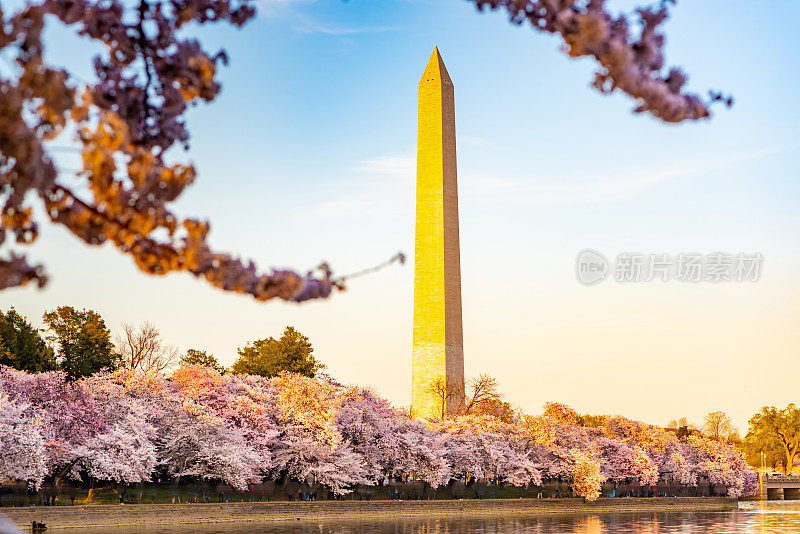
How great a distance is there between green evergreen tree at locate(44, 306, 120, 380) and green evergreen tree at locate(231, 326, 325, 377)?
15.1 metres

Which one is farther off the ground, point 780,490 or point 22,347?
point 22,347

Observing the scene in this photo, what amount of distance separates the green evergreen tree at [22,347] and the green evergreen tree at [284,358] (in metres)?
22.7

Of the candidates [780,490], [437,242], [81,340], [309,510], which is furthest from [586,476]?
[780,490]

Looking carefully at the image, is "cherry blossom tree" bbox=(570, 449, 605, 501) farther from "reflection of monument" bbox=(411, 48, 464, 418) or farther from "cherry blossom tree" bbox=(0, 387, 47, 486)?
"cherry blossom tree" bbox=(0, 387, 47, 486)

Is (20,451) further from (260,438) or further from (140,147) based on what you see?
(140,147)

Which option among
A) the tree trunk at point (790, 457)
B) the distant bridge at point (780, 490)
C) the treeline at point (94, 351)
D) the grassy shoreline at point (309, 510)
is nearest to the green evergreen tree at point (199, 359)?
the treeline at point (94, 351)

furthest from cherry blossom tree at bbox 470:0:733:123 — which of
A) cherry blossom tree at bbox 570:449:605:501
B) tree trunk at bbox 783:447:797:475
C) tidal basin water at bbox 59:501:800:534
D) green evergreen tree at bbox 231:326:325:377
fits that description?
tree trunk at bbox 783:447:797:475

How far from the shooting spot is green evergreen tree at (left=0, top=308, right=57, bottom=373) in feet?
188

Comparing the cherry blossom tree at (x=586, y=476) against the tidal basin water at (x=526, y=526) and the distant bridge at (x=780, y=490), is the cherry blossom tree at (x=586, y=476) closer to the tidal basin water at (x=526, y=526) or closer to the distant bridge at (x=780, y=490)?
the tidal basin water at (x=526, y=526)

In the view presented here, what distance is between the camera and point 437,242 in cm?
6425

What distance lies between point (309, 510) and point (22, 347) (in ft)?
65.1

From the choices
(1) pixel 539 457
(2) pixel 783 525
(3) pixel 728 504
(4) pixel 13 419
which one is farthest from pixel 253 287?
(3) pixel 728 504

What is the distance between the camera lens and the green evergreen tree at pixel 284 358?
80.2 m

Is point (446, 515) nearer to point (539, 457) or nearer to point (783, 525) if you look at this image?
point (539, 457)
